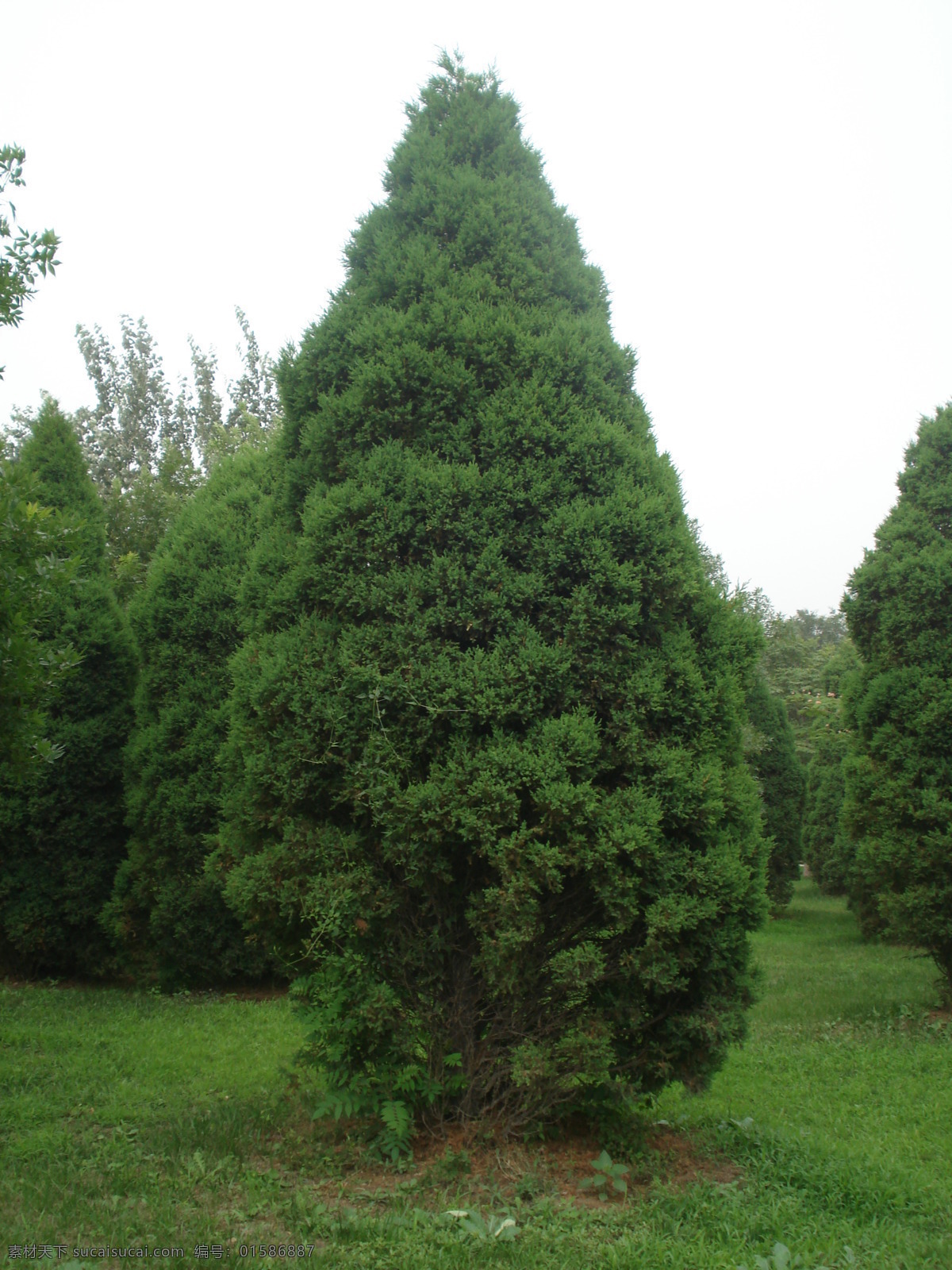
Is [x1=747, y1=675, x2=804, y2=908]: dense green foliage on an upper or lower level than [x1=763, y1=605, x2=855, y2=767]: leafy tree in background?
lower

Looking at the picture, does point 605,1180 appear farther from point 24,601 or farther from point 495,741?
point 24,601

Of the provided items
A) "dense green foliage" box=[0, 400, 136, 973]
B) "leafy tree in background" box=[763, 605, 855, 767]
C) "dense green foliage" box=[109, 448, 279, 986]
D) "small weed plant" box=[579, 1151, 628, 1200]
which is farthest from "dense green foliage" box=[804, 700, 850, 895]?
"small weed plant" box=[579, 1151, 628, 1200]

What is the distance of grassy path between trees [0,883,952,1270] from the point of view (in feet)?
11.3

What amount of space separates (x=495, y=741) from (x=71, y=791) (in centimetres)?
719

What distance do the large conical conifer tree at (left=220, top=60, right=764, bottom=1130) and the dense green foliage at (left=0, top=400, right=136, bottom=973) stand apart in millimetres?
5628

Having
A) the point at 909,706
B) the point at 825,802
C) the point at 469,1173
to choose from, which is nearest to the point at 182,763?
the point at 469,1173

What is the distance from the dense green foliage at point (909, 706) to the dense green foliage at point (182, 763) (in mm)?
6276

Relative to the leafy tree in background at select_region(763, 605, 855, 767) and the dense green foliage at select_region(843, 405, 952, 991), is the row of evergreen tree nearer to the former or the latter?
the dense green foliage at select_region(843, 405, 952, 991)

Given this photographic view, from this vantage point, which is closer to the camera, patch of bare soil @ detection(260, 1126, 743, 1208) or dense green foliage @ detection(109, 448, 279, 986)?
patch of bare soil @ detection(260, 1126, 743, 1208)

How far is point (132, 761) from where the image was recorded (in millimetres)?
9531

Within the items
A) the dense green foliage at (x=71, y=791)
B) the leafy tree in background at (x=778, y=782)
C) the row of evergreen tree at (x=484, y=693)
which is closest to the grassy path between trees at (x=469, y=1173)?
the row of evergreen tree at (x=484, y=693)

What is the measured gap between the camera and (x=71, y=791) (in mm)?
9625

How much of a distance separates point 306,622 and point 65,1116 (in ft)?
11.1

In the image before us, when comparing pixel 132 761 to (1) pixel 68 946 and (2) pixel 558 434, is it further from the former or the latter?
(2) pixel 558 434
